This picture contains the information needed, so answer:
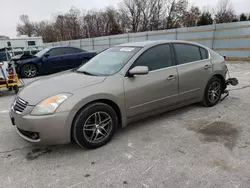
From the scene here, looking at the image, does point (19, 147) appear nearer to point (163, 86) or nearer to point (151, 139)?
point (151, 139)

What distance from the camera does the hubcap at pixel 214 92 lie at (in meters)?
4.10

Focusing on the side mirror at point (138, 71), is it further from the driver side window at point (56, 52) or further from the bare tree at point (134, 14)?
the bare tree at point (134, 14)

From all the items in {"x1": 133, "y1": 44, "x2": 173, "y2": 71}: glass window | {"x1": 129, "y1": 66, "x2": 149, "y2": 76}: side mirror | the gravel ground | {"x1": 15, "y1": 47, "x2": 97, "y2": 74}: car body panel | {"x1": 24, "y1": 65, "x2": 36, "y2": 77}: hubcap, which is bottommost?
the gravel ground

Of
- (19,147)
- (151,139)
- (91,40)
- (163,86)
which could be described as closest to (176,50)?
(163,86)

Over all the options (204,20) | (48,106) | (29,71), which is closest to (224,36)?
(29,71)

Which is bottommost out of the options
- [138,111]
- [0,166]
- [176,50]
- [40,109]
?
[0,166]

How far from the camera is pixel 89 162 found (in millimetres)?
2477

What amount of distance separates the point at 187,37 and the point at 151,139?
11999mm

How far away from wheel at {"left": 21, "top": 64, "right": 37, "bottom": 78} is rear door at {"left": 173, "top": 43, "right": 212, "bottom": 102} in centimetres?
775

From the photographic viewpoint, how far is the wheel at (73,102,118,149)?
2.58 metres

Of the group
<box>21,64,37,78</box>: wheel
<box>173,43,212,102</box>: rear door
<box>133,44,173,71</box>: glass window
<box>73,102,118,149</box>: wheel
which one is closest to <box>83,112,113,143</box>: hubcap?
<box>73,102,118,149</box>: wheel

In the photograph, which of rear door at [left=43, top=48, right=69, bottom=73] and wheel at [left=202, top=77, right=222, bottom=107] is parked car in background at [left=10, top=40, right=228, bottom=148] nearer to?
wheel at [left=202, top=77, right=222, bottom=107]

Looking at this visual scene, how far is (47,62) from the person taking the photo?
9.27 meters

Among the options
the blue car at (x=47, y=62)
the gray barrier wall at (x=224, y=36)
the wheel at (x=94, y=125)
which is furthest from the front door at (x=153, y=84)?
the gray barrier wall at (x=224, y=36)
